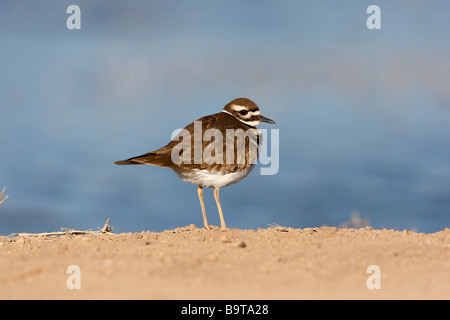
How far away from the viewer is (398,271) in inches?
230

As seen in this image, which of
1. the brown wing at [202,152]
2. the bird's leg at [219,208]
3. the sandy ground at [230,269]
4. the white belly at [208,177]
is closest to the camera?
the sandy ground at [230,269]

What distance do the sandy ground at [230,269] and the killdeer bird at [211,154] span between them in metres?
1.62

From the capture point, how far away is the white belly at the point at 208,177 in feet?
30.1

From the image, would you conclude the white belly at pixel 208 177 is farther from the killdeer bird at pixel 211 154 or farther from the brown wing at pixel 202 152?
the brown wing at pixel 202 152

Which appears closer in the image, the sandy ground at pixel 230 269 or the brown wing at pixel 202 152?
the sandy ground at pixel 230 269

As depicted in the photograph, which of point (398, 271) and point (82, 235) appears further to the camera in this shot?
point (82, 235)

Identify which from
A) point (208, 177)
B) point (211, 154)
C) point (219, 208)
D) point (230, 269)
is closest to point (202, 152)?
point (211, 154)

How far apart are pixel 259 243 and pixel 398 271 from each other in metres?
2.02

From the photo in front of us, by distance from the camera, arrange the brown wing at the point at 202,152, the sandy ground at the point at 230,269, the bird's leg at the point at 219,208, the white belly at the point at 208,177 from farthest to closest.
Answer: the bird's leg at the point at 219,208 < the white belly at the point at 208,177 < the brown wing at the point at 202,152 < the sandy ground at the point at 230,269

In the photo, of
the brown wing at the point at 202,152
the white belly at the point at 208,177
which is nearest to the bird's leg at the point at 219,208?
the white belly at the point at 208,177

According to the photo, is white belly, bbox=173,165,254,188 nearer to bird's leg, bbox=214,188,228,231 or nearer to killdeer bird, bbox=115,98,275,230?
killdeer bird, bbox=115,98,275,230
